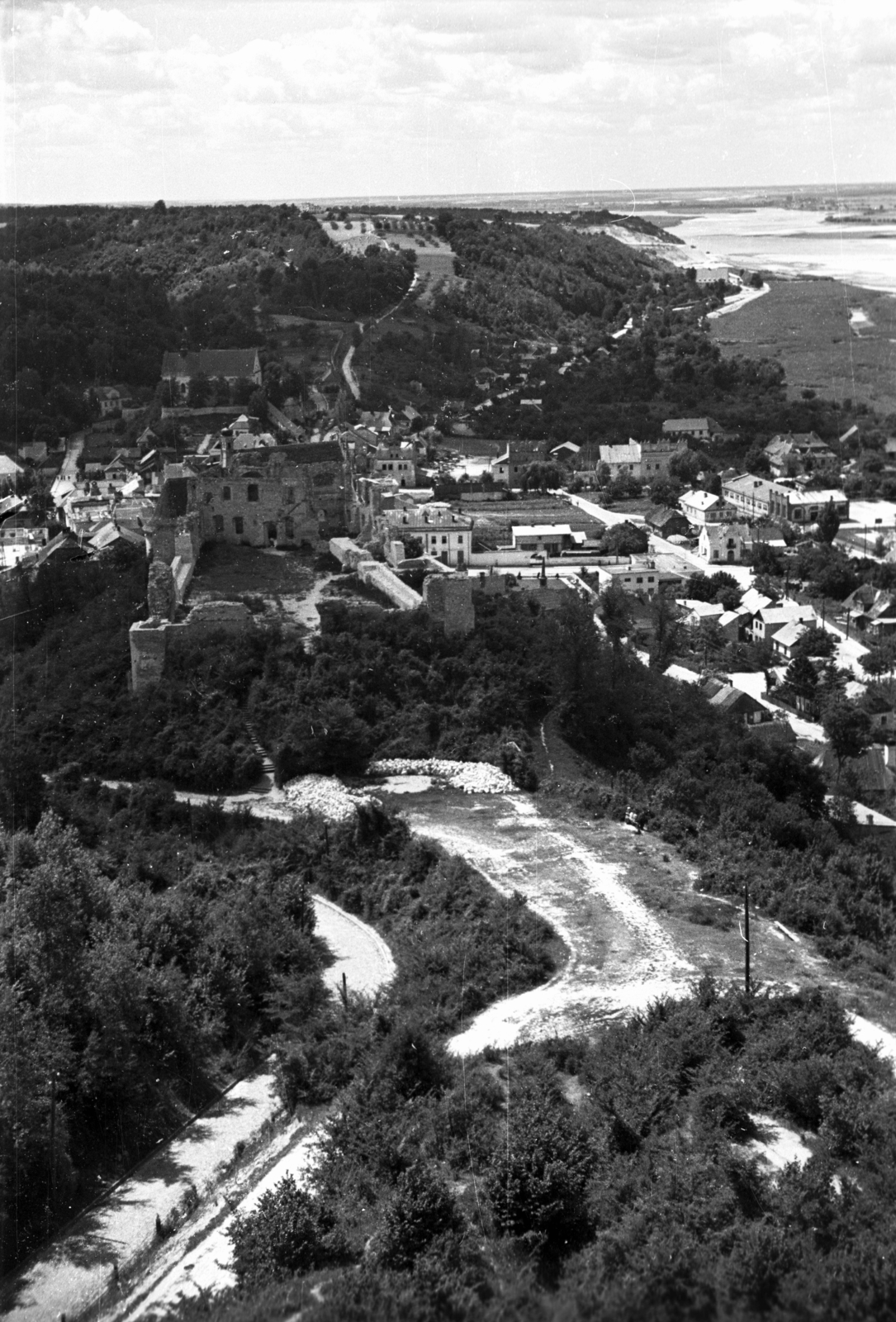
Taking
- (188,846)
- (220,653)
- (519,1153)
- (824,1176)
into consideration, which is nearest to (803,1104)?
(824,1176)

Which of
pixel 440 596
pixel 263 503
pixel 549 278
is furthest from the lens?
pixel 549 278

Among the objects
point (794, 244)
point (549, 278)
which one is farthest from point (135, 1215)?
point (549, 278)

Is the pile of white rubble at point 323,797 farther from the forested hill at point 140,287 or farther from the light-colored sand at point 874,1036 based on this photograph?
the forested hill at point 140,287

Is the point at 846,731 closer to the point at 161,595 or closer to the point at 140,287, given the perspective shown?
the point at 161,595

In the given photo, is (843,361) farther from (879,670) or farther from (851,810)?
(851,810)

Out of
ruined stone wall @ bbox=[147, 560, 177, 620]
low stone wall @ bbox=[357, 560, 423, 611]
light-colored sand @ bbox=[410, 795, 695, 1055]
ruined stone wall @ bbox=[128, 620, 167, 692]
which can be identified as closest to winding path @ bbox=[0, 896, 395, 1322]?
light-colored sand @ bbox=[410, 795, 695, 1055]

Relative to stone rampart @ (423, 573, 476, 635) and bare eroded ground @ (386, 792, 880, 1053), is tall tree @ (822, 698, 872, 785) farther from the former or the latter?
bare eroded ground @ (386, 792, 880, 1053)
